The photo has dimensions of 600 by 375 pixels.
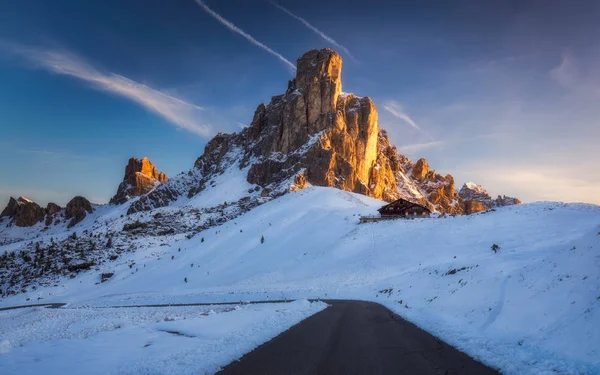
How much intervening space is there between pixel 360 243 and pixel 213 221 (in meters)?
46.4

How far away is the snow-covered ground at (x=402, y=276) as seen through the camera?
7824 mm

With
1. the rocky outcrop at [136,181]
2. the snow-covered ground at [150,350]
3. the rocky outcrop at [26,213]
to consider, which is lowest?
the snow-covered ground at [150,350]

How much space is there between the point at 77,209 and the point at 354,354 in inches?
7507

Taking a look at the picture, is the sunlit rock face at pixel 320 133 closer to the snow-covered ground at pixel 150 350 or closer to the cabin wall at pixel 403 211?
the cabin wall at pixel 403 211

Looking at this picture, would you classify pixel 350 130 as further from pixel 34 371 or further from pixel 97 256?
pixel 34 371

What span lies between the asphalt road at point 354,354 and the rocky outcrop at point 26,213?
688 feet

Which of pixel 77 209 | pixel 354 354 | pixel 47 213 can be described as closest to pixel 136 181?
pixel 77 209

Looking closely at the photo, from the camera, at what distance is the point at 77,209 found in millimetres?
162000

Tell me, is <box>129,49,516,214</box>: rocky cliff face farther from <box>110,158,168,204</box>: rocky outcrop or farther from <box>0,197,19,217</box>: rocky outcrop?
<box>0,197,19,217</box>: rocky outcrop

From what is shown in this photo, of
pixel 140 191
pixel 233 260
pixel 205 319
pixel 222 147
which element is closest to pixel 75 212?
pixel 140 191

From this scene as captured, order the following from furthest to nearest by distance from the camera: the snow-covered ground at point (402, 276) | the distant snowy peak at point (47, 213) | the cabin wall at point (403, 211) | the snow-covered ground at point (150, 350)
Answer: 1. the distant snowy peak at point (47, 213)
2. the cabin wall at point (403, 211)
3. the snow-covered ground at point (402, 276)
4. the snow-covered ground at point (150, 350)

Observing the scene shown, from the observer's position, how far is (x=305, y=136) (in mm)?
116375

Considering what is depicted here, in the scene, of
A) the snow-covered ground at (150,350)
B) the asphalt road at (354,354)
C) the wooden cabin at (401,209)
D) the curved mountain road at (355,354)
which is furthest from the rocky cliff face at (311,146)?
the asphalt road at (354,354)

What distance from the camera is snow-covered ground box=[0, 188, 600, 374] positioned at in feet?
25.7
